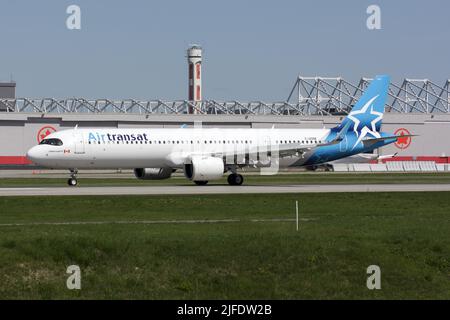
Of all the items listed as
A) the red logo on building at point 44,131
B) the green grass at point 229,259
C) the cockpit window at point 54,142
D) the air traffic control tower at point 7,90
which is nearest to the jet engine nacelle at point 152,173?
the cockpit window at point 54,142

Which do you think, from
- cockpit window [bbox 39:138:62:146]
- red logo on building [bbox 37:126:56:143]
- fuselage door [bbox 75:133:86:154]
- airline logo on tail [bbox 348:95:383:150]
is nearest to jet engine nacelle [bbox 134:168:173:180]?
fuselage door [bbox 75:133:86:154]

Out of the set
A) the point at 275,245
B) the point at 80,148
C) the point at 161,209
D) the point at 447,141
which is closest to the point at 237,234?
the point at 275,245

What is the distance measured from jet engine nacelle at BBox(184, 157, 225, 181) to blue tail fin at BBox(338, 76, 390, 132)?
12.7 meters

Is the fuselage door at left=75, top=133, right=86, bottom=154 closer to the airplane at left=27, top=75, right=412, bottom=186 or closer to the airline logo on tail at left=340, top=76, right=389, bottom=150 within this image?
the airplane at left=27, top=75, right=412, bottom=186

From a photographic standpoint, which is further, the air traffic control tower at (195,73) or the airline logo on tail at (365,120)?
the air traffic control tower at (195,73)

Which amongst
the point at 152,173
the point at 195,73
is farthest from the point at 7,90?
the point at 152,173

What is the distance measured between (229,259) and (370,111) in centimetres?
4379

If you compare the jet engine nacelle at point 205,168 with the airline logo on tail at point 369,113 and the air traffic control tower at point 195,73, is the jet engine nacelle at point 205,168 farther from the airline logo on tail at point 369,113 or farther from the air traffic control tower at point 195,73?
the air traffic control tower at point 195,73

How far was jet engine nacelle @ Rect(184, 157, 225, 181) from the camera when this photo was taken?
189 ft

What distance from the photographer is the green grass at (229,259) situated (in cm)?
2362

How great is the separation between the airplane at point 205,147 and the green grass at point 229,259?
26.3 metres
